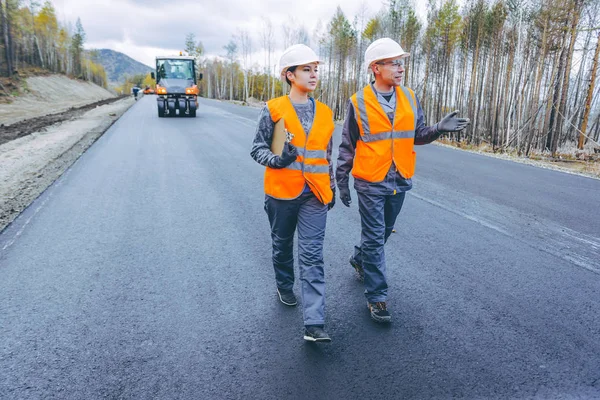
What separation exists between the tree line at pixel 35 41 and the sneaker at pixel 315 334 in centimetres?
5125

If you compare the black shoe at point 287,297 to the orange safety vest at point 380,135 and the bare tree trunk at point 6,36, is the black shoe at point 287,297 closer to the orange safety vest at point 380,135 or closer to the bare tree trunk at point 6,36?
the orange safety vest at point 380,135

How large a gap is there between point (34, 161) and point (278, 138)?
9512 mm

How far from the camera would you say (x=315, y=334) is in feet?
9.14

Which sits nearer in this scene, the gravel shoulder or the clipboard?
the clipboard

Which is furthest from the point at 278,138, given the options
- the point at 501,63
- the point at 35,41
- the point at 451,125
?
the point at 35,41

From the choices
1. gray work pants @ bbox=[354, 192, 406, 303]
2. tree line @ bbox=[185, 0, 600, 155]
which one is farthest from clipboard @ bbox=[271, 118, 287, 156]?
tree line @ bbox=[185, 0, 600, 155]

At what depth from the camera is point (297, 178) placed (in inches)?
114

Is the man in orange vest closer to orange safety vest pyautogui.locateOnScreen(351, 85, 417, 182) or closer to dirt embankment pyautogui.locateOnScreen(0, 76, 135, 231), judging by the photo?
orange safety vest pyautogui.locateOnScreen(351, 85, 417, 182)

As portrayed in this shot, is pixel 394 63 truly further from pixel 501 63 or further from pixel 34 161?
pixel 501 63

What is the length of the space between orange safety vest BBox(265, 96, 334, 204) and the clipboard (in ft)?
0.15

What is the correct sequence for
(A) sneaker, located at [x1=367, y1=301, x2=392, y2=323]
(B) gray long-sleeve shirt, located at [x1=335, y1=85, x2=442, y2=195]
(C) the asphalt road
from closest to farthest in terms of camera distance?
(C) the asphalt road < (A) sneaker, located at [x1=367, y1=301, x2=392, y2=323] < (B) gray long-sleeve shirt, located at [x1=335, y1=85, x2=442, y2=195]

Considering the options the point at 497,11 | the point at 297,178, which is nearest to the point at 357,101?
the point at 297,178

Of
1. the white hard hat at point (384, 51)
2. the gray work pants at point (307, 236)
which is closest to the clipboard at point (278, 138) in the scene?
the gray work pants at point (307, 236)

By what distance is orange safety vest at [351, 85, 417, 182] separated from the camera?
3.16 m
